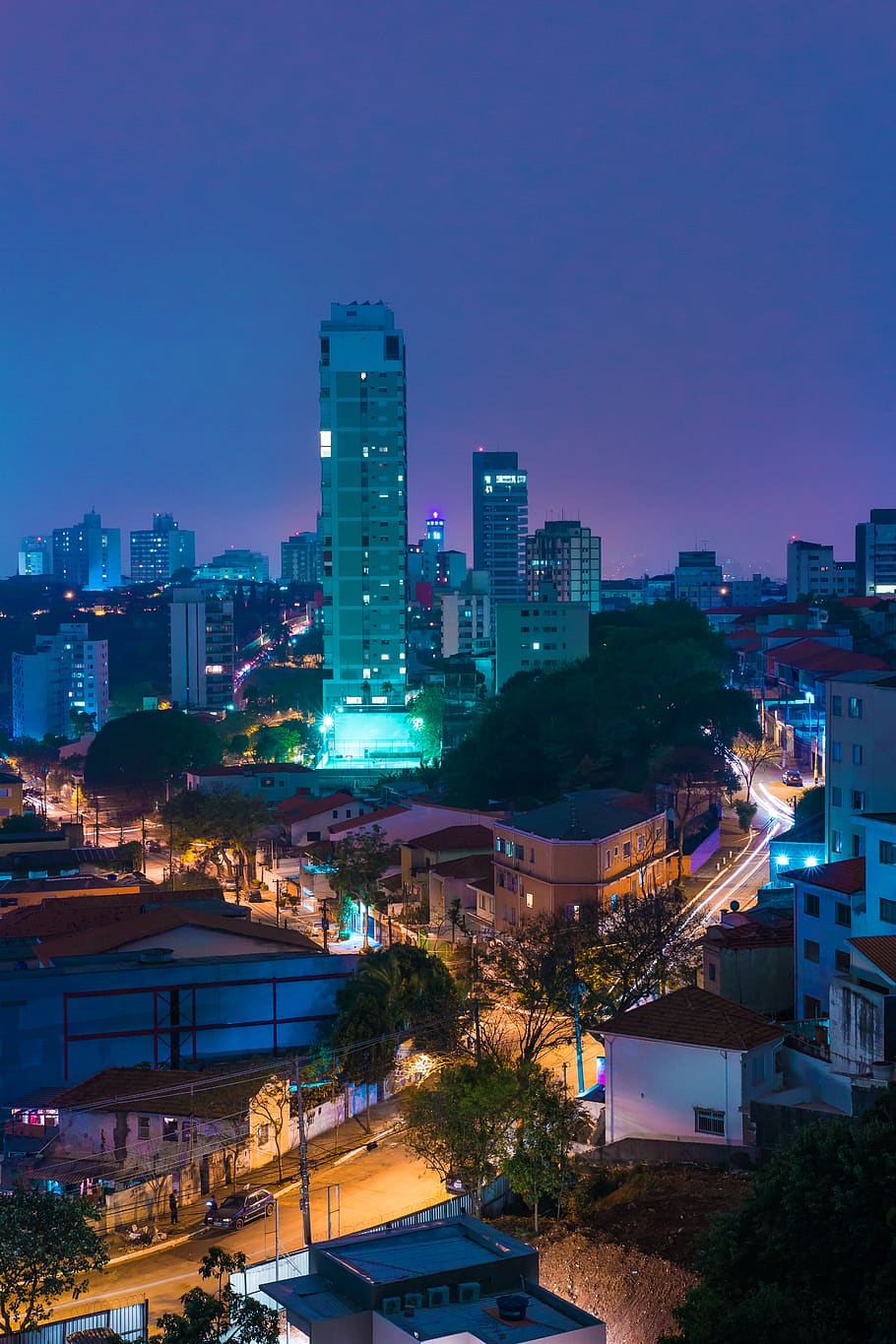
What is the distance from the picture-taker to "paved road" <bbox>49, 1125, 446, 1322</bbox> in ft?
32.5

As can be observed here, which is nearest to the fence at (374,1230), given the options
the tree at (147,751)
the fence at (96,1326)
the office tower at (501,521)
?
the fence at (96,1326)

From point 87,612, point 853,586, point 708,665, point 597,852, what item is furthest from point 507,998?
point 87,612

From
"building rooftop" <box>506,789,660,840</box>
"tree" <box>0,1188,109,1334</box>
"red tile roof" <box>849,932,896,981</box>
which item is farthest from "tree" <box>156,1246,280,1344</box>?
"building rooftop" <box>506,789,660,840</box>

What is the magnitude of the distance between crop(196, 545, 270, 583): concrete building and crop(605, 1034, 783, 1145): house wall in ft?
310

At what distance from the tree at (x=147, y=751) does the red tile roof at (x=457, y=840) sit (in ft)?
54.7

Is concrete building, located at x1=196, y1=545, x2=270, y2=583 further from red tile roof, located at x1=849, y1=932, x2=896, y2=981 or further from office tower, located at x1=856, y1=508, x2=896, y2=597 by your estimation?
red tile roof, located at x1=849, y1=932, x2=896, y2=981

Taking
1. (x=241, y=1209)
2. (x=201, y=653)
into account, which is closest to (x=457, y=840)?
(x=241, y=1209)

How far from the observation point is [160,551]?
135500 mm

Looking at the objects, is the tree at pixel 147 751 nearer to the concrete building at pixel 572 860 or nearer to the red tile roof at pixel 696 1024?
the concrete building at pixel 572 860

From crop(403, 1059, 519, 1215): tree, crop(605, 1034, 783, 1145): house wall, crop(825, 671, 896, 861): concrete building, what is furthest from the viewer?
crop(825, 671, 896, 861): concrete building

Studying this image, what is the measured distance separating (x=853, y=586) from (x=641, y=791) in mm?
36220

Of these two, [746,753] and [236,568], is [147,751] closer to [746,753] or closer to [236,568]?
[746,753]

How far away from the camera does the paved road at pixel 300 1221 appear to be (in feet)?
32.5

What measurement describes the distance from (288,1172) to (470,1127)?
2319 millimetres
